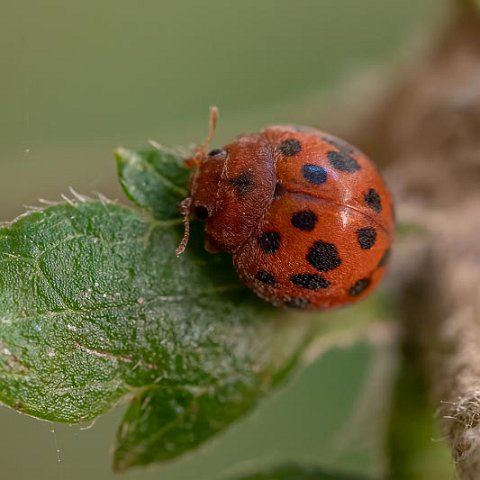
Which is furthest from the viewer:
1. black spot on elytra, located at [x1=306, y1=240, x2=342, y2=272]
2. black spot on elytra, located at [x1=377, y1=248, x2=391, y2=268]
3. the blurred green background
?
the blurred green background

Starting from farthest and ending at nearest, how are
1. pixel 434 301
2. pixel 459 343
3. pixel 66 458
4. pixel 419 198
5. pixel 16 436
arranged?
pixel 16 436, pixel 419 198, pixel 434 301, pixel 459 343, pixel 66 458

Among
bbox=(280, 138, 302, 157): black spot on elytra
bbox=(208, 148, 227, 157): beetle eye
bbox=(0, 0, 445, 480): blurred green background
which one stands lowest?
bbox=(0, 0, 445, 480): blurred green background

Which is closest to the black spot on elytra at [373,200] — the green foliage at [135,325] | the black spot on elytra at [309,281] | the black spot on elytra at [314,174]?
the black spot on elytra at [314,174]

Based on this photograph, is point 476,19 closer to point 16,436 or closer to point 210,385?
point 210,385

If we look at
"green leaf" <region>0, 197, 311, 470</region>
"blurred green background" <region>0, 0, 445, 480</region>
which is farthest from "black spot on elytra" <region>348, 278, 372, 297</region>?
"blurred green background" <region>0, 0, 445, 480</region>

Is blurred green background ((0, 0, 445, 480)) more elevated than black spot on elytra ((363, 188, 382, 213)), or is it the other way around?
black spot on elytra ((363, 188, 382, 213))

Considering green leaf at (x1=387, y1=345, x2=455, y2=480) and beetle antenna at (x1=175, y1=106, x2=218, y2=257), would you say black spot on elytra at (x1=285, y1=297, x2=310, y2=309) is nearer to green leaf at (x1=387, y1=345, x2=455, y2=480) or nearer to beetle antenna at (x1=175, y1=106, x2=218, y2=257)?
beetle antenna at (x1=175, y1=106, x2=218, y2=257)

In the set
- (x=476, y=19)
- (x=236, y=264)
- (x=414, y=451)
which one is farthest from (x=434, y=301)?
(x=476, y=19)
